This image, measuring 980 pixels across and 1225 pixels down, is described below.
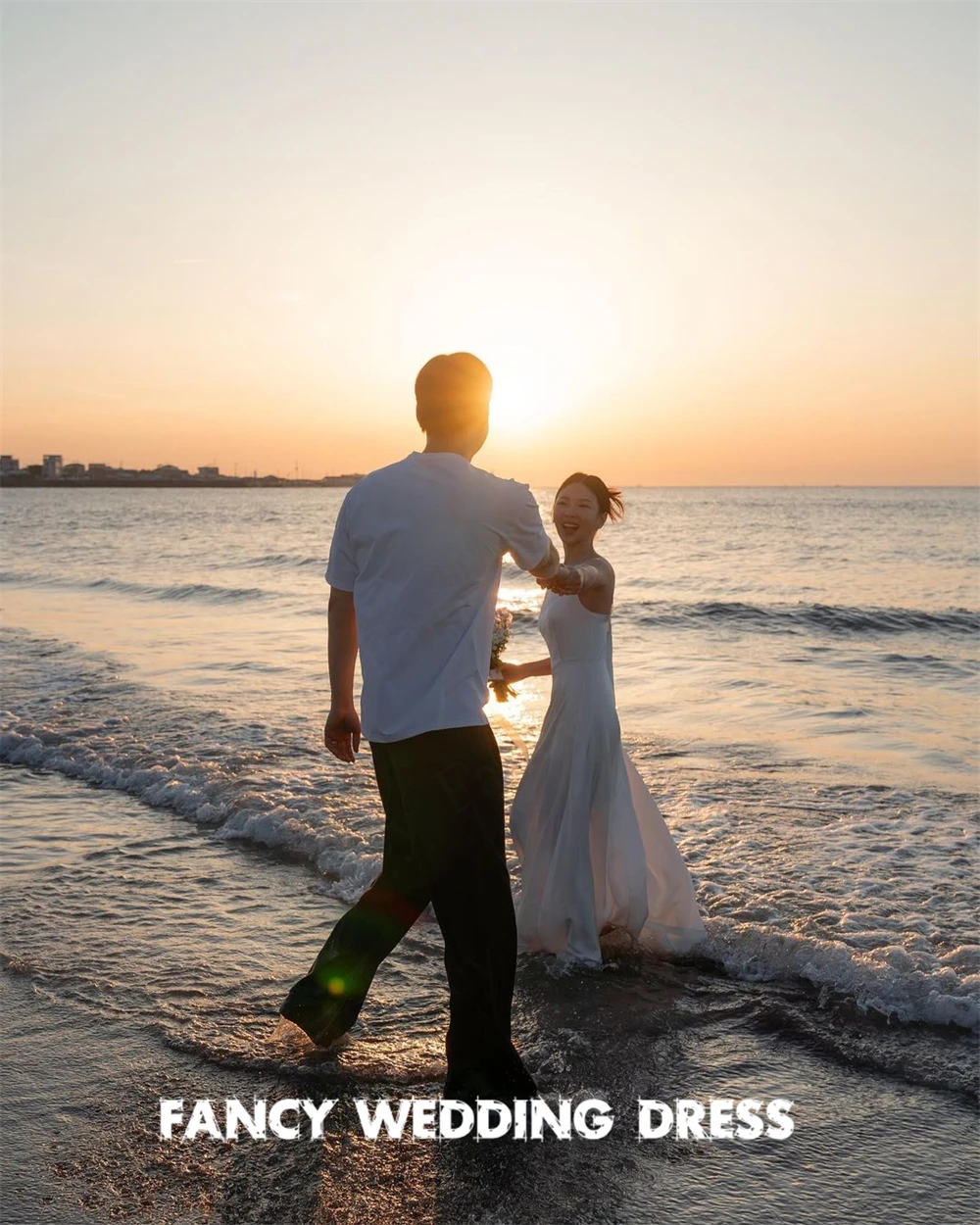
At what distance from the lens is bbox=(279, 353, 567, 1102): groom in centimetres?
341

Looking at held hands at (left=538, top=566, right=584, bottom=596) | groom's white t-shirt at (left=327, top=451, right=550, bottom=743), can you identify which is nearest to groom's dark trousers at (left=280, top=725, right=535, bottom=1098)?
groom's white t-shirt at (left=327, top=451, right=550, bottom=743)

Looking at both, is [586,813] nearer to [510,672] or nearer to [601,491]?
[510,672]

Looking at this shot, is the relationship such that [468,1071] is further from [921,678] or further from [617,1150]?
[921,678]

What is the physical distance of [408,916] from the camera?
3920 millimetres

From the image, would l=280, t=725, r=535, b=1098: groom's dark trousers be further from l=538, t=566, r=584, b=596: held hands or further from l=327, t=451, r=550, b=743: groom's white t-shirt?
l=538, t=566, r=584, b=596: held hands

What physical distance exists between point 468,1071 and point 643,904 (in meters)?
1.66

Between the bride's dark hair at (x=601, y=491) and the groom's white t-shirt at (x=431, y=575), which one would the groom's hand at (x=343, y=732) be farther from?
the bride's dark hair at (x=601, y=491)

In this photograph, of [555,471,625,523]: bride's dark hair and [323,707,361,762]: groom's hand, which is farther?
[555,471,625,523]: bride's dark hair

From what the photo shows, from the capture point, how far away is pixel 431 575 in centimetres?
339

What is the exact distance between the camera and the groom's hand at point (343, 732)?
12.4ft

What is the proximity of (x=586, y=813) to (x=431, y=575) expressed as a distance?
204 cm

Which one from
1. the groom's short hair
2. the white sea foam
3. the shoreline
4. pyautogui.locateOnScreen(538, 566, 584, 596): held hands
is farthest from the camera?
the white sea foam

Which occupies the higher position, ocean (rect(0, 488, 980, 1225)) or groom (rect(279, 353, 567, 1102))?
groom (rect(279, 353, 567, 1102))

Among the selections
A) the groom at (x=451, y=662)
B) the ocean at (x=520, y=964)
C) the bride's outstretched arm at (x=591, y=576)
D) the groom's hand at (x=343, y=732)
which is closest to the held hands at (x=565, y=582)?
the bride's outstretched arm at (x=591, y=576)
